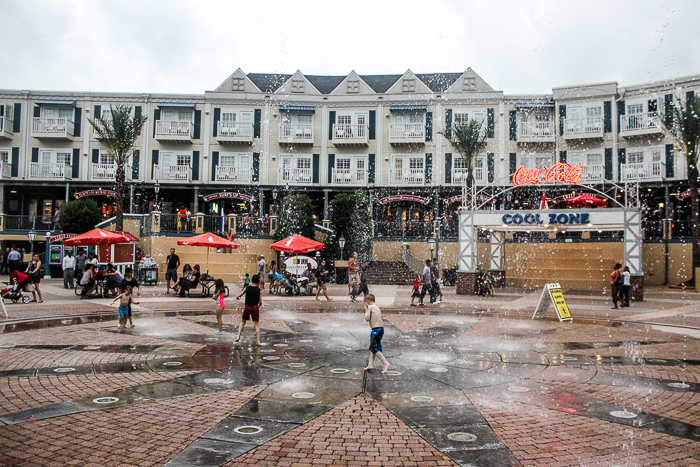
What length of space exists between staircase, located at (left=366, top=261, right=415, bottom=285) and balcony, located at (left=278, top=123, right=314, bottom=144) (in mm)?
11512

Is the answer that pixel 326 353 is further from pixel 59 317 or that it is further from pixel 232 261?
pixel 232 261

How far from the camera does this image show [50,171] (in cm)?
3500

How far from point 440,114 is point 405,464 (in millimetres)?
33703

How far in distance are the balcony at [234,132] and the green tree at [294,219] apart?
30.4ft

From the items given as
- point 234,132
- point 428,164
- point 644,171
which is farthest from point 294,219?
point 644,171

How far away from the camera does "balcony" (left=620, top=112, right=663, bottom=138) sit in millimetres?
31828

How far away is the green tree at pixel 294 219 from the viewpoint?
92.3ft

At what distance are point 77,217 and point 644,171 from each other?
121 ft

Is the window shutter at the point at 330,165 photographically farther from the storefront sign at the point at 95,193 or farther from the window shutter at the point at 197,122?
the storefront sign at the point at 95,193

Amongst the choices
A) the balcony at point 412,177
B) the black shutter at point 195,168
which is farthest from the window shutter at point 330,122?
the black shutter at point 195,168

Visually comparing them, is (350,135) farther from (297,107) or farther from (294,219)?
(294,219)

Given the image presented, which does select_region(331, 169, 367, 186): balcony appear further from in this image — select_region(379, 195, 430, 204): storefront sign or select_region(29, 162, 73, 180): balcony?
select_region(29, 162, 73, 180): balcony

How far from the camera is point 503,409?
20.2 feet

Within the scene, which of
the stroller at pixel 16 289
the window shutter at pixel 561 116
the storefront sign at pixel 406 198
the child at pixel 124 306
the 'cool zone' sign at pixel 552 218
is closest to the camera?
the child at pixel 124 306
